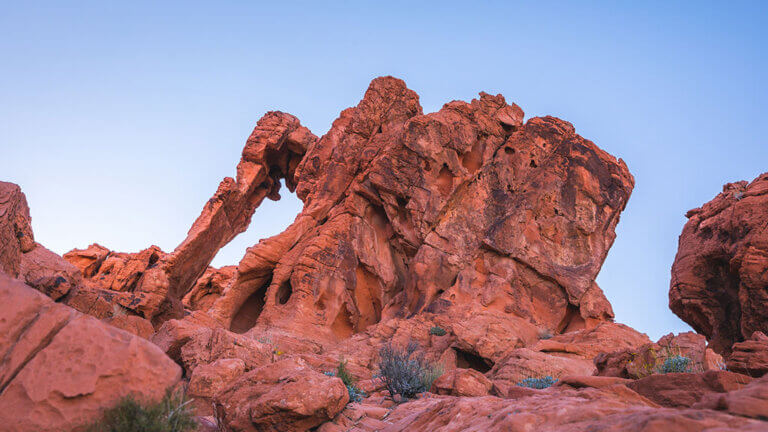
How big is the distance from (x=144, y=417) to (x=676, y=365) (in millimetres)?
8441

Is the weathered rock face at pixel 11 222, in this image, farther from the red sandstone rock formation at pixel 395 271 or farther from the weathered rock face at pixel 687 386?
the weathered rock face at pixel 687 386

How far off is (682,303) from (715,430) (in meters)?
17.1

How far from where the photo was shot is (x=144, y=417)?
363 centimetres

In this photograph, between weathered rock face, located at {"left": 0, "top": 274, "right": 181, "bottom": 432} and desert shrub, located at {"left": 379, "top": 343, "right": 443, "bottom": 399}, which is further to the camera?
desert shrub, located at {"left": 379, "top": 343, "right": 443, "bottom": 399}

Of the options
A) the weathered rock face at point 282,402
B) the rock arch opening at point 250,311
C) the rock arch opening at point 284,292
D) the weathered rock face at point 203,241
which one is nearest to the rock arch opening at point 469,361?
the rock arch opening at point 284,292

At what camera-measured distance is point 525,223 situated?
2181 centimetres

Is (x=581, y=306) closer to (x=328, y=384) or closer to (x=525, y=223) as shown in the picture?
(x=525, y=223)

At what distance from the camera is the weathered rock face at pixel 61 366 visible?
355 cm

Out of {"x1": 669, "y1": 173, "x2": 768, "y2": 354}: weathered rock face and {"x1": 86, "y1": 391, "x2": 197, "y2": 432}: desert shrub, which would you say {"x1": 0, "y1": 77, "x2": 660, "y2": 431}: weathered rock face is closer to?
{"x1": 669, "y1": 173, "x2": 768, "y2": 354}: weathered rock face

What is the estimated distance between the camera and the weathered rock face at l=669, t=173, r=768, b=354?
535 inches

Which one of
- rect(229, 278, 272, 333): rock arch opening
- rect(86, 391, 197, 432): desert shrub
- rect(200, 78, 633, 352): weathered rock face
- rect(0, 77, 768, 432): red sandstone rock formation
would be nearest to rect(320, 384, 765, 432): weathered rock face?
rect(0, 77, 768, 432): red sandstone rock formation

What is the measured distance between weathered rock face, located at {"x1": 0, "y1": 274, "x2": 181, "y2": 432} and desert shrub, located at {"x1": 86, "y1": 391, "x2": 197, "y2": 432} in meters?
0.08

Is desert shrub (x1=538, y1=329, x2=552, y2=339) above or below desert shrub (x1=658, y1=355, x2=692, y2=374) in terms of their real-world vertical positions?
above

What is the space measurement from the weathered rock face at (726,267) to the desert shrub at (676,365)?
7526 millimetres
